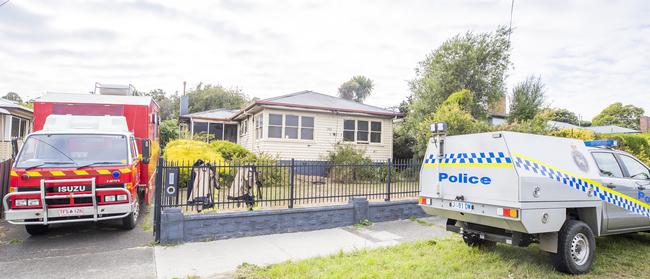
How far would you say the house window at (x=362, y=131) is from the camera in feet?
57.5

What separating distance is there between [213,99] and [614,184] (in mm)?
47142

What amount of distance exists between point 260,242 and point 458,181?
3626mm

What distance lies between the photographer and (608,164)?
564cm

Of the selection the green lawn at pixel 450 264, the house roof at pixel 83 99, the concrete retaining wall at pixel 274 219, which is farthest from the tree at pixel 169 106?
the green lawn at pixel 450 264

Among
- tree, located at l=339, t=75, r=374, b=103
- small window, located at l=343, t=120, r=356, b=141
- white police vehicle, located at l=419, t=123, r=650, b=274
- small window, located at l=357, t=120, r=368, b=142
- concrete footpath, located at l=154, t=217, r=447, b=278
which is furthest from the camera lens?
tree, located at l=339, t=75, r=374, b=103

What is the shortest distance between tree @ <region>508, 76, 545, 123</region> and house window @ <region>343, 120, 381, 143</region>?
732cm

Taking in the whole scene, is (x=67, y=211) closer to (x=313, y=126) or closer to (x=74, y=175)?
(x=74, y=175)

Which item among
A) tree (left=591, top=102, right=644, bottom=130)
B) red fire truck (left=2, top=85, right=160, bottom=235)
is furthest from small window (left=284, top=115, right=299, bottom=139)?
tree (left=591, top=102, right=644, bottom=130)

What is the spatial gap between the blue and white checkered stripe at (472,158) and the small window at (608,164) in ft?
7.14

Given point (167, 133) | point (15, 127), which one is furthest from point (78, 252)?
point (167, 133)

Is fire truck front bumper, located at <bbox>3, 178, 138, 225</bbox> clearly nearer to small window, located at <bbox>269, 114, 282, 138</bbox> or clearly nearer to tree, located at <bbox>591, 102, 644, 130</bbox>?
small window, located at <bbox>269, 114, 282, 138</bbox>

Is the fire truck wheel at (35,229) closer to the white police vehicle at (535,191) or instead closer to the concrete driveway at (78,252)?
the concrete driveway at (78,252)

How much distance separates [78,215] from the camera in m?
6.12

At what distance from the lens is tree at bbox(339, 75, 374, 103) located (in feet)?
190
